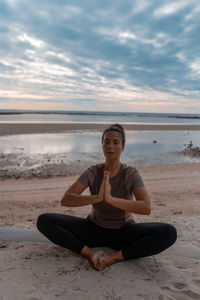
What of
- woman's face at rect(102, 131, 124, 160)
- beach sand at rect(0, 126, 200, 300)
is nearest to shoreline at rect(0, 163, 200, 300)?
beach sand at rect(0, 126, 200, 300)

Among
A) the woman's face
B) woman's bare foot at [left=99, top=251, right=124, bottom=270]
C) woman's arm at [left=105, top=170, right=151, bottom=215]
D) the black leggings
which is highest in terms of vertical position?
the woman's face

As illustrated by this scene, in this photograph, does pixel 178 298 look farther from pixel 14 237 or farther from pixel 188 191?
pixel 188 191

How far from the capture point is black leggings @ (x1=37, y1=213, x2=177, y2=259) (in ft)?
10.2

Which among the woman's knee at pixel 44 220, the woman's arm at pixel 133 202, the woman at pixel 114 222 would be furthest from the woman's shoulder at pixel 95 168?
the woman's knee at pixel 44 220

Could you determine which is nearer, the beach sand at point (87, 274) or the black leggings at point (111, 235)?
the beach sand at point (87, 274)

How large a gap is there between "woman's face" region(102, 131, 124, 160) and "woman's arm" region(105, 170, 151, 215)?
304mm

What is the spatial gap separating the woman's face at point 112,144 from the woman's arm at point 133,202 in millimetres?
304

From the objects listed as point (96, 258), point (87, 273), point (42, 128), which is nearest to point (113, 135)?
point (96, 258)

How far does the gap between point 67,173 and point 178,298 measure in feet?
23.7

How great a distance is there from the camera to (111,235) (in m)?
3.24

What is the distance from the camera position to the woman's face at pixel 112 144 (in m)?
3.11

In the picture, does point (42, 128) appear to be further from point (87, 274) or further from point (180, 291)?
point (180, 291)

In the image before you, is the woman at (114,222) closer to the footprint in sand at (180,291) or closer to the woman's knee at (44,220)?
the woman's knee at (44,220)

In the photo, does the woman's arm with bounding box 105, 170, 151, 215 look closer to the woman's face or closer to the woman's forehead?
the woman's face
